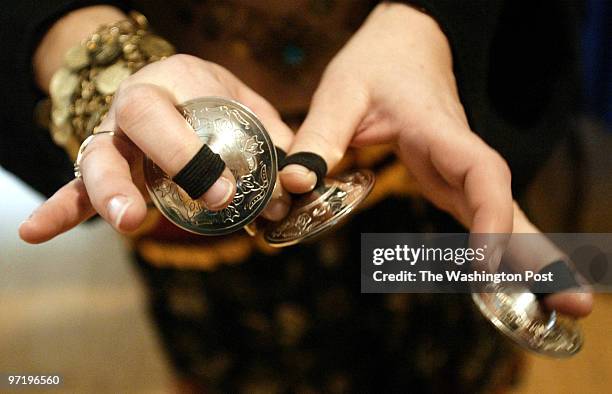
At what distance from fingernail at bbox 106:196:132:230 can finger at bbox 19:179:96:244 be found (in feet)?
0.18

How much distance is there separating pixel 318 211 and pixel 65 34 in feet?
0.81

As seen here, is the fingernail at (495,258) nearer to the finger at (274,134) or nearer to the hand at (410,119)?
the hand at (410,119)

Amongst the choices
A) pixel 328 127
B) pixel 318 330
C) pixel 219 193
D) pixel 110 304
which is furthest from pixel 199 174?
pixel 110 304

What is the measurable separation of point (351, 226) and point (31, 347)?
37 centimetres

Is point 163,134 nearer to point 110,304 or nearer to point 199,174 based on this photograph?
point 199,174

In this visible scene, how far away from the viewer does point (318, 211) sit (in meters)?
0.42

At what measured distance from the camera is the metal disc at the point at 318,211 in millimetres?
415

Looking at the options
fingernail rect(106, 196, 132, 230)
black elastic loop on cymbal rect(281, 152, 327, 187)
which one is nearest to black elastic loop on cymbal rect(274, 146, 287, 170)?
black elastic loop on cymbal rect(281, 152, 327, 187)

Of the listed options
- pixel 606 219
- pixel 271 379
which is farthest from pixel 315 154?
pixel 606 219

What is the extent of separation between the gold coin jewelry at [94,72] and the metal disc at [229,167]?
0.10 m

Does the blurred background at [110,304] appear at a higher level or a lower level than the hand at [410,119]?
lower

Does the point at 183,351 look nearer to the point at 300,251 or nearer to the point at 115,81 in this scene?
the point at 300,251

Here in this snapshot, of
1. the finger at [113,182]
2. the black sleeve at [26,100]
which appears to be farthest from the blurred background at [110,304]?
the finger at [113,182]

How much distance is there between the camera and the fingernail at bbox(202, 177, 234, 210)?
1.15 ft
